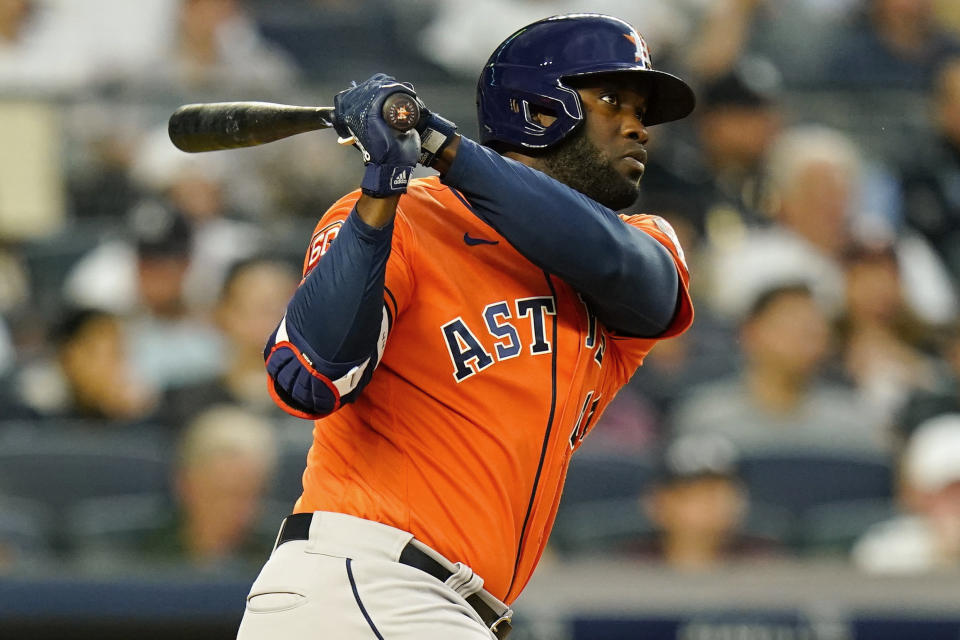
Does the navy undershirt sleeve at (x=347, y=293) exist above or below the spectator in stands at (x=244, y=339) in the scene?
below

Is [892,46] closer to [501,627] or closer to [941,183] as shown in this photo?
[941,183]

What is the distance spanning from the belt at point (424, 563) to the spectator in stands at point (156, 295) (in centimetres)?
320

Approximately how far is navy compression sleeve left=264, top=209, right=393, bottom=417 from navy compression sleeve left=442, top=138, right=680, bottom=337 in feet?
0.56

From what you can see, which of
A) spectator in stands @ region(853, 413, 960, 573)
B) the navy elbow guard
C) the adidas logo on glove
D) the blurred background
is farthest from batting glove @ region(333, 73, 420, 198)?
spectator in stands @ region(853, 413, 960, 573)

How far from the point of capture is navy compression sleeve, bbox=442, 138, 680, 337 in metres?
2.08

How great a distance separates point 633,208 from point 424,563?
3936 millimetres

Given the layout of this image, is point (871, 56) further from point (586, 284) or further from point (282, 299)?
point (586, 284)

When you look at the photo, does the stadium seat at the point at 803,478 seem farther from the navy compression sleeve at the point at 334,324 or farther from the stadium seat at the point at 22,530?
the navy compression sleeve at the point at 334,324

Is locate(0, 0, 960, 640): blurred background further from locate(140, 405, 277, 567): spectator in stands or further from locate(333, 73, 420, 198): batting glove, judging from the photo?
locate(333, 73, 420, 198): batting glove

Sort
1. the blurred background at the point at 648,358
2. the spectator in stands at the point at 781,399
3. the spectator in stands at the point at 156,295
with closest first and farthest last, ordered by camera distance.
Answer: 1. the blurred background at the point at 648,358
2. the spectator in stands at the point at 781,399
3. the spectator in stands at the point at 156,295

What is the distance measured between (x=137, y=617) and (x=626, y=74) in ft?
8.63

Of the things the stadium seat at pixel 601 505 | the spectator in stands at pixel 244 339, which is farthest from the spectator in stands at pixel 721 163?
the spectator in stands at pixel 244 339

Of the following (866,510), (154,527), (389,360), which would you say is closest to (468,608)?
(389,360)

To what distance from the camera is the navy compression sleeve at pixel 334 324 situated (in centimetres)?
199
